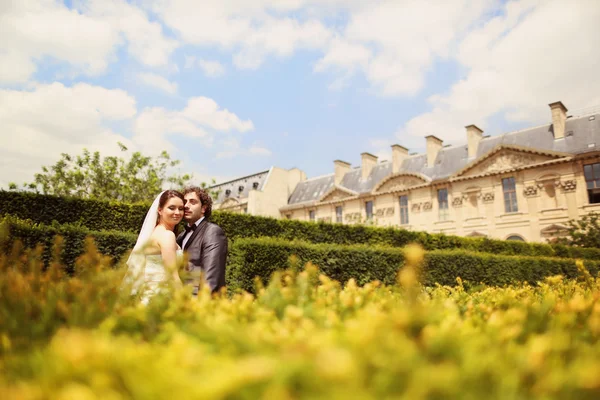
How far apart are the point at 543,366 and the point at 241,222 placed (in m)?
14.1

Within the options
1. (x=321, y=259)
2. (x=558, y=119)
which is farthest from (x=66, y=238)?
(x=558, y=119)

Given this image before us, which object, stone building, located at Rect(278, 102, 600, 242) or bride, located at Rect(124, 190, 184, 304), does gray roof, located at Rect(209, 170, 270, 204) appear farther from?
bride, located at Rect(124, 190, 184, 304)

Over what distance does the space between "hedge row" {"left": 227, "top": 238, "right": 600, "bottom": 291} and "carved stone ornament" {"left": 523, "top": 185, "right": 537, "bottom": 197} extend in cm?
1495

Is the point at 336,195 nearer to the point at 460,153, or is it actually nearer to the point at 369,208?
the point at 369,208

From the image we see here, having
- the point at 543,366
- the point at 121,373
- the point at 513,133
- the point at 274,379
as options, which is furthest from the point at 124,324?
the point at 513,133

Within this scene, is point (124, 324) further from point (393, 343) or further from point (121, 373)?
point (393, 343)

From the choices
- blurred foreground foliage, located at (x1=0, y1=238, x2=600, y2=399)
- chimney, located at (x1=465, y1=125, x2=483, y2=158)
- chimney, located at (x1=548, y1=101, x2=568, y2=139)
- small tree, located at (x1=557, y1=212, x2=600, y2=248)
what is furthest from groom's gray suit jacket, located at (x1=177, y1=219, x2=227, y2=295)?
chimney, located at (x1=465, y1=125, x2=483, y2=158)

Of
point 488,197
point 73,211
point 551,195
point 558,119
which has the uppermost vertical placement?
point 558,119

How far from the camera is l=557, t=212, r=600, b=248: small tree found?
25.5 metres

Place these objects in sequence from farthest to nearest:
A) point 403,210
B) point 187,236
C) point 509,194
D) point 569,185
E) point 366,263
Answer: point 403,210 < point 509,194 < point 569,185 < point 366,263 < point 187,236

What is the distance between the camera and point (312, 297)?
2498mm

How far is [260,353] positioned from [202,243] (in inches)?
139

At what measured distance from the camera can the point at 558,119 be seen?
3155 cm

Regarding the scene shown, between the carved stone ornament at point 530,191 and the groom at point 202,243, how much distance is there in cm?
3290
